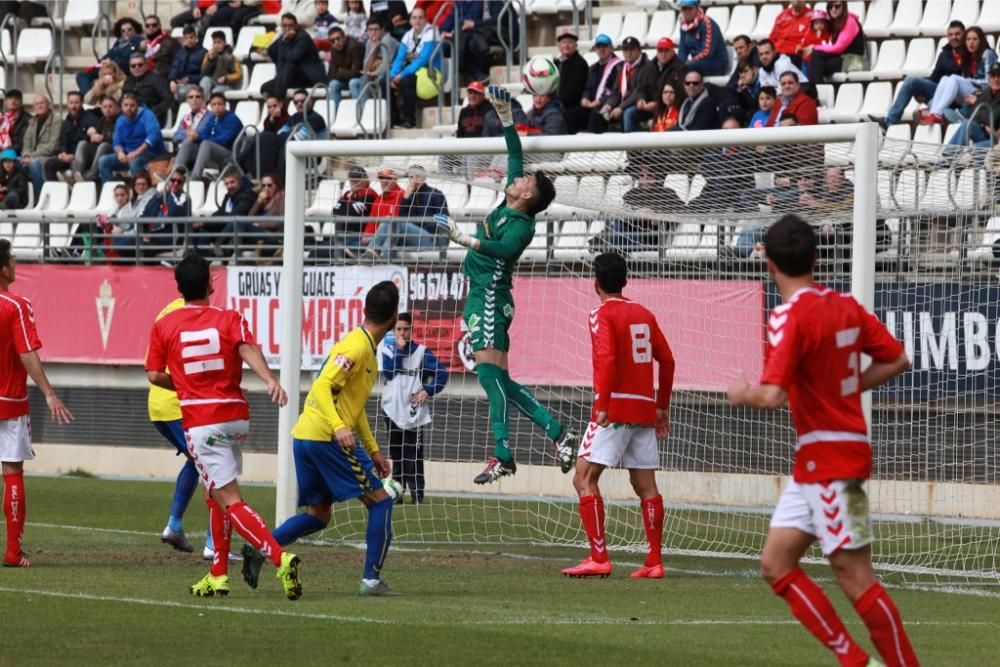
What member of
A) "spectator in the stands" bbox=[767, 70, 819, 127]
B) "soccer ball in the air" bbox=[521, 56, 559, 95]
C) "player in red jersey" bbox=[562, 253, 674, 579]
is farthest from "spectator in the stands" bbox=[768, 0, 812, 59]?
"player in red jersey" bbox=[562, 253, 674, 579]

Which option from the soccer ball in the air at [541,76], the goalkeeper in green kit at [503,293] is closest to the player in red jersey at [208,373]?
the goalkeeper in green kit at [503,293]

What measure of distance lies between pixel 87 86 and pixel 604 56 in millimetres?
9628

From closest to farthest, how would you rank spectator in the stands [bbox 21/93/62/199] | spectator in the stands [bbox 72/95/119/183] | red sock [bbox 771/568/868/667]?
red sock [bbox 771/568/868/667] < spectator in the stands [bbox 72/95/119/183] < spectator in the stands [bbox 21/93/62/199]

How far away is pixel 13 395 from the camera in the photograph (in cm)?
1186

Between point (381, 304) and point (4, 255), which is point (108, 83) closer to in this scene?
point (4, 255)

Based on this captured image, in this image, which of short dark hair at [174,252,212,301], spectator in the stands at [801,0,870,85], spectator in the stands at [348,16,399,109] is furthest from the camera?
spectator in the stands at [348,16,399,109]

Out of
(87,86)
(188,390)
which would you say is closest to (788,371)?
(188,390)

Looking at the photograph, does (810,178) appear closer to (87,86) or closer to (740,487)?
(740,487)

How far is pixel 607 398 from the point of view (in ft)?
38.0

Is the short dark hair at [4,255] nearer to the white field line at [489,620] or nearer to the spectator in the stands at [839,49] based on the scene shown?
the white field line at [489,620]

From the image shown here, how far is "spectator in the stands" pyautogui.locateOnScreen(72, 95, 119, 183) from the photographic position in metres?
25.7

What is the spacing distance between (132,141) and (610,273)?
15066 mm

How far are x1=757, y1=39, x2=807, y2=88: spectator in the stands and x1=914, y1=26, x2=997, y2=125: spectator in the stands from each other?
1672 mm

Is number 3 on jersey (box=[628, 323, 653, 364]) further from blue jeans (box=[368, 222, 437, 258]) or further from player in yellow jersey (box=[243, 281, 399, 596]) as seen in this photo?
blue jeans (box=[368, 222, 437, 258])
